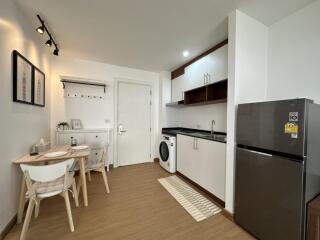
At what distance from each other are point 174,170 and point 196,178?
0.75 meters

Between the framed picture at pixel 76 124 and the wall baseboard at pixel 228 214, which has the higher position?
the framed picture at pixel 76 124

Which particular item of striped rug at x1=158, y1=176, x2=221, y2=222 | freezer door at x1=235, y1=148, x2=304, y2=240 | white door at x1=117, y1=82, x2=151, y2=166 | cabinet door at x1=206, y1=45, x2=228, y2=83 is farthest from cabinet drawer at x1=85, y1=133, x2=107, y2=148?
freezer door at x1=235, y1=148, x2=304, y2=240

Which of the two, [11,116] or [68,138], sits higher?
[11,116]

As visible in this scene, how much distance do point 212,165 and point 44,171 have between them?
6.90ft

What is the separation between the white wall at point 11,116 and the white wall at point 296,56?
10.6 feet

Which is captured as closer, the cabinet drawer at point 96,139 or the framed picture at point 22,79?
the framed picture at point 22,79

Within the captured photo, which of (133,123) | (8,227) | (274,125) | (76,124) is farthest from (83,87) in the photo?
(274,125)

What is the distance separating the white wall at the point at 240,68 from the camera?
1.76 metres

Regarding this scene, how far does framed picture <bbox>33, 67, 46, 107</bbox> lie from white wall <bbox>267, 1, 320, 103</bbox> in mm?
3467

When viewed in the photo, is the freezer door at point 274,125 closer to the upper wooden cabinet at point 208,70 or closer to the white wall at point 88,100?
the upper wooden cabinet at point 208,70

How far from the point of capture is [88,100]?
11.1ft

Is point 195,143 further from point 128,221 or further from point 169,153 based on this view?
point 128,221

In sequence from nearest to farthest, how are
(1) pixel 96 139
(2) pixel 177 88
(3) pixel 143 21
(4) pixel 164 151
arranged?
(3) pixel 143 21 < (1) pixel 96 139 < (4) pixel 164 151 < (2) pixel 177 88

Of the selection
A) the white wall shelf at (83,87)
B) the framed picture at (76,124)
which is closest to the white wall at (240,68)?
the white wall shelf at (83,87)
